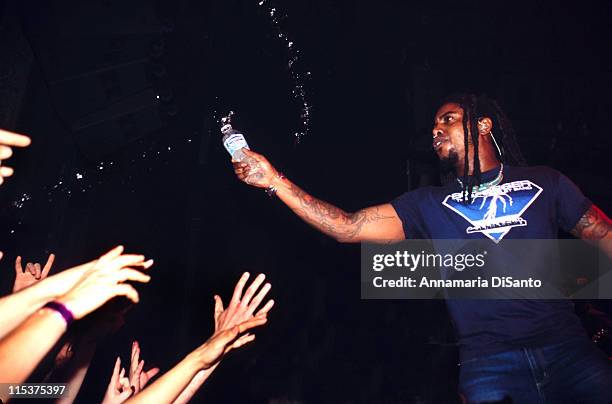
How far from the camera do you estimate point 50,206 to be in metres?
4.89

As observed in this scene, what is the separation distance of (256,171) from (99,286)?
1527mm

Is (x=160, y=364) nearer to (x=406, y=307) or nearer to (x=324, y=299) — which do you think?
(x=324, y=299)

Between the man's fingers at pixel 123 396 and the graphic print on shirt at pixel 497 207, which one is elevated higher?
the graphic print on shirt at pixel 497 207

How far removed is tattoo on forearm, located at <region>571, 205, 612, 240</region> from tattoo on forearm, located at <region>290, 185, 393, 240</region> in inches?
48.0

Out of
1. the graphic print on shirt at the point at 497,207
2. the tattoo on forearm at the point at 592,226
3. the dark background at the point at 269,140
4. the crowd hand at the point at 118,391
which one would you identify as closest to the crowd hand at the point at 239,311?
the crowd hand at the point at 118,391

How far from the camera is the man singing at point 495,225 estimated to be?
6.91ft

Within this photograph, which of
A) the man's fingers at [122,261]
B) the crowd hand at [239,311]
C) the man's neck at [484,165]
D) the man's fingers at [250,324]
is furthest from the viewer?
the man's neck at [484,165]

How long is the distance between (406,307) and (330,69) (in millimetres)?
3058

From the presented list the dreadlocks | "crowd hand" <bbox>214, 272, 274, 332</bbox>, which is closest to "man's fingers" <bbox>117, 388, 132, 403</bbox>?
"crowd hand" <bbox>214, 272, 274, 332</bbox>

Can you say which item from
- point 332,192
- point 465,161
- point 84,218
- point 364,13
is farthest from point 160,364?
point 364,13

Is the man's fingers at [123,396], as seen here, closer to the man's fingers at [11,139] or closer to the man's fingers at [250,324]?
the man's fingers at [250,324]

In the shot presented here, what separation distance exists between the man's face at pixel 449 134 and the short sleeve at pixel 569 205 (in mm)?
790

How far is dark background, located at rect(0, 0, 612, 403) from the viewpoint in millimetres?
4371

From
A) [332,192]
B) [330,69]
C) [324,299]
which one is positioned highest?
[330,69]
